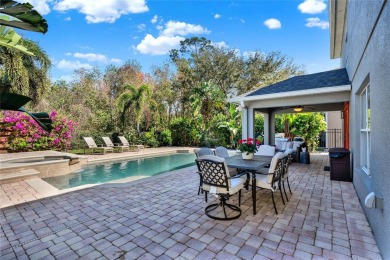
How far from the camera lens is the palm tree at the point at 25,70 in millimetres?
10250

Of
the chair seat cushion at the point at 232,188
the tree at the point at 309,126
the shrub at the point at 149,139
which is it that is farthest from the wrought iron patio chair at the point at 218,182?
the shrub at the point at 149,139

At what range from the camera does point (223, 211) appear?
13.7 ft

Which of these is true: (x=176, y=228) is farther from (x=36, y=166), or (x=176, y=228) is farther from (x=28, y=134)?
(x=28, y=134)

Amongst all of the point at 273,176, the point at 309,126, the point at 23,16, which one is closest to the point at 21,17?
the point at 23,16

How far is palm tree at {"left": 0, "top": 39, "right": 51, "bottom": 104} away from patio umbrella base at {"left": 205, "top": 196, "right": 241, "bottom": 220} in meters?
10.2

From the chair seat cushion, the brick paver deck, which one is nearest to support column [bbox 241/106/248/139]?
the brick paver deck

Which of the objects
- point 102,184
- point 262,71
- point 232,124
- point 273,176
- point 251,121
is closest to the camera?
point 273,176

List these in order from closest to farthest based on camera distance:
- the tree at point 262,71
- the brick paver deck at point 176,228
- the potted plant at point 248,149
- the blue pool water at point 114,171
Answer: the brick paver deck at point 176,228 < the potted plant at point 248,149 < the blue pool water at point 114,171 < the tree at point 262,71

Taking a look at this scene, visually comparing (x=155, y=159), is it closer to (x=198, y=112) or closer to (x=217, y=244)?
(x=198, y=112)

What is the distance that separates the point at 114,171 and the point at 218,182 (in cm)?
717

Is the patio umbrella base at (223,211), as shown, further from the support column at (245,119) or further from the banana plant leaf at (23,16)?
the support column at (245,119)

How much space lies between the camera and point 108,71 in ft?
65.3

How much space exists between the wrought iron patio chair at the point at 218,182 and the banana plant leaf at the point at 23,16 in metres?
2.88

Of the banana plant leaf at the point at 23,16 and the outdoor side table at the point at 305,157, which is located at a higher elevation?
the banana plant leaf at the point at 23,16
